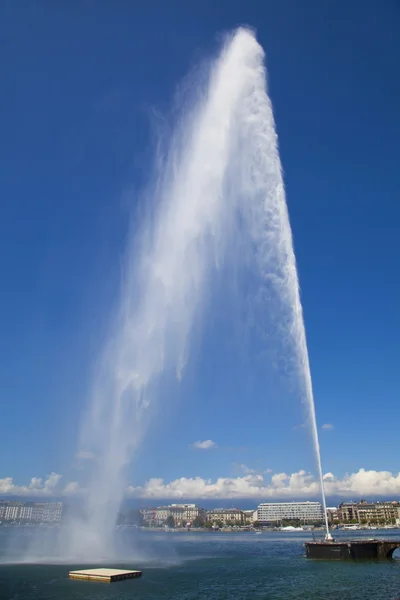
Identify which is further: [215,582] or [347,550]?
[347,550]

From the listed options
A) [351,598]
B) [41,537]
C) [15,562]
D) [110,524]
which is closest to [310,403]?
[351,598]

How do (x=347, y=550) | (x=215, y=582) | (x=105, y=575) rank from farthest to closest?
(x=347, y=550) < (x=215, y=582) < (x=105, y=575)

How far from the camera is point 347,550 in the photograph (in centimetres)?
6456

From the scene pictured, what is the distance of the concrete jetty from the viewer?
6438cm

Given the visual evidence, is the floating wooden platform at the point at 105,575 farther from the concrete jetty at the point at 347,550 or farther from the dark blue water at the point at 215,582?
the concrete jetty at the point at 347,550

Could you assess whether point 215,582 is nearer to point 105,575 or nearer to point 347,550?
point 105,575

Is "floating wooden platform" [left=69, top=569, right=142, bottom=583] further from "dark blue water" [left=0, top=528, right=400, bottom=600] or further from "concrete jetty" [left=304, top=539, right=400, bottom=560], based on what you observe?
"concrete jetty" [left=304, top=539, right=400, bottom=560]

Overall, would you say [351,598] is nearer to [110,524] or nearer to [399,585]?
[399,585]

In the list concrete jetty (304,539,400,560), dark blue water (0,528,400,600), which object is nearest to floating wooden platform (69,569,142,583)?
dark blue water (0,528,400,600)

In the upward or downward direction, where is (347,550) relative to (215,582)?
upward

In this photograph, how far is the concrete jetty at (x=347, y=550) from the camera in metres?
64.4

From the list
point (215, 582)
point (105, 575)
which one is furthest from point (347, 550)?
point (105, 575)

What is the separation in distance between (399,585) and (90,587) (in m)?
31.2

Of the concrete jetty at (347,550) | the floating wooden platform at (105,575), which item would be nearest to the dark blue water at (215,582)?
the floating wooden platform at (105,575)
